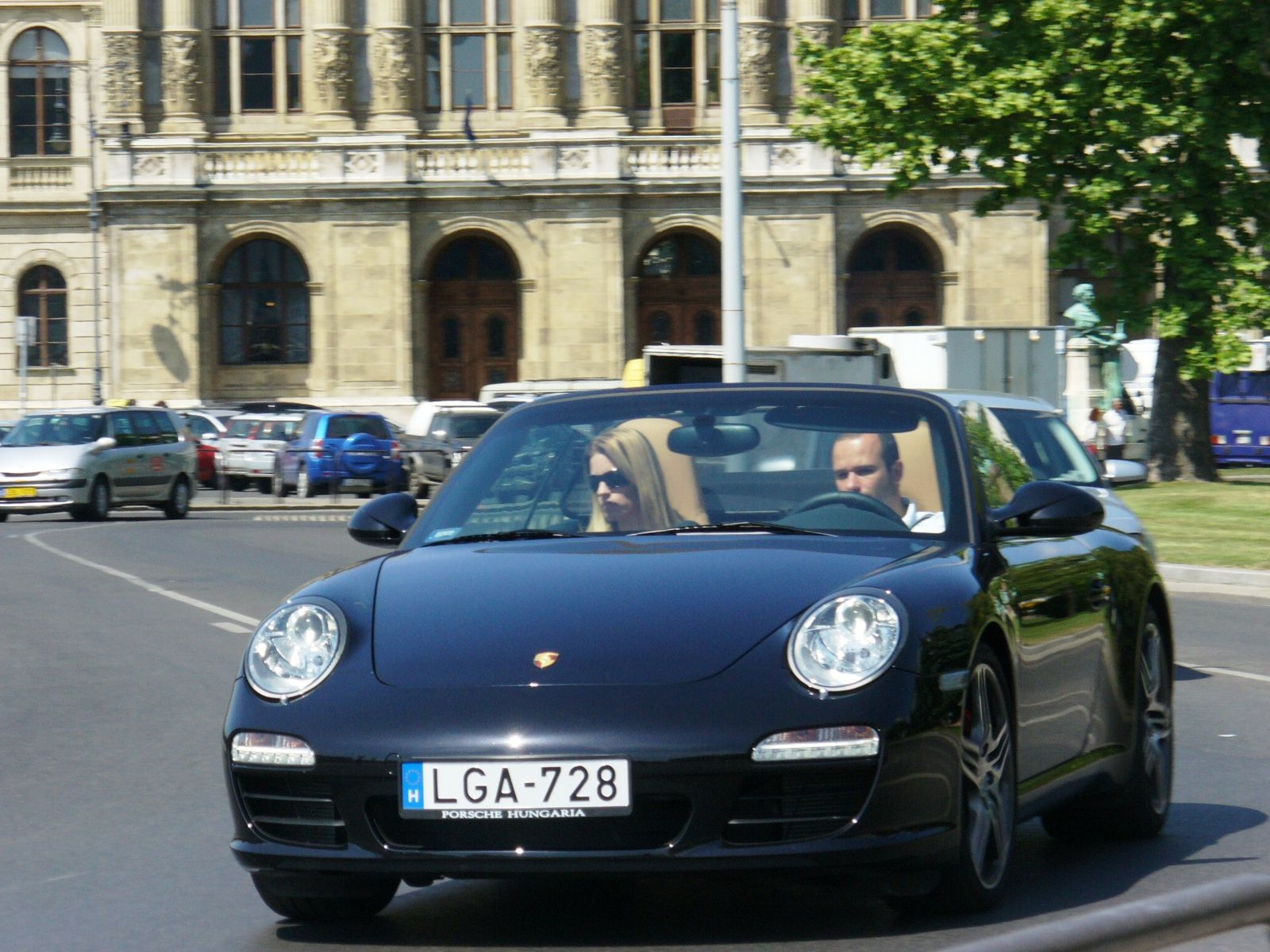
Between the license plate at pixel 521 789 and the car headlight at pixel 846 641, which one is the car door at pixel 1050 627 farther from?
the license plate at pixel 521 789

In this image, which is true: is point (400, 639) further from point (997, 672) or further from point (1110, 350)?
point (1110, 350)

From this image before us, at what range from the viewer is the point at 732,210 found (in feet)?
86.0

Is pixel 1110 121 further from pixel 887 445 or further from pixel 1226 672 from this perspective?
pixel 887 445

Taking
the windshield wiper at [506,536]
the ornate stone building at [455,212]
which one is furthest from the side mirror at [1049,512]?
the ornate stone building at [455,212]

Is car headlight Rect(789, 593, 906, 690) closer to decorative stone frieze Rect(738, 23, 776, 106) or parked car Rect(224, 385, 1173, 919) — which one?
parked car Rect(224, 385, 1173, 919)

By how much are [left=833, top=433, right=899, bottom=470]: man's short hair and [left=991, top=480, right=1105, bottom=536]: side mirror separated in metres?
0.32

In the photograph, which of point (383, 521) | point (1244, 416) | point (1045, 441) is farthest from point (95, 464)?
point (383, 521)

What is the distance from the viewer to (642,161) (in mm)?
55812

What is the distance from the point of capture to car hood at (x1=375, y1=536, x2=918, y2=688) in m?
5.18

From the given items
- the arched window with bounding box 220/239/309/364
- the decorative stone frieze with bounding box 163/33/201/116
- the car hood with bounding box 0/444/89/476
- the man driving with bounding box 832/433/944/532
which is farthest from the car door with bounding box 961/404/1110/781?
the decorative stone frieze with bounding box 163/33/201/116

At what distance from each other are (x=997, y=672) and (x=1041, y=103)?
88.3 feet

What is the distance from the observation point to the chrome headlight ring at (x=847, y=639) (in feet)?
16.8

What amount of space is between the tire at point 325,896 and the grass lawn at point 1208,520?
52.4 ft

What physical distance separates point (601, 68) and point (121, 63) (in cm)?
1229
